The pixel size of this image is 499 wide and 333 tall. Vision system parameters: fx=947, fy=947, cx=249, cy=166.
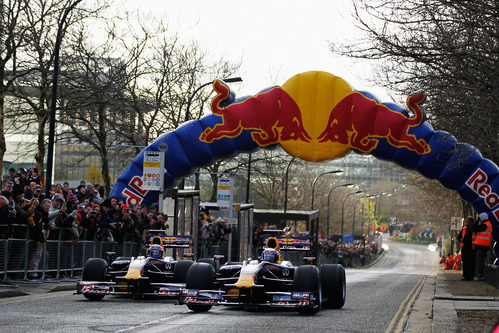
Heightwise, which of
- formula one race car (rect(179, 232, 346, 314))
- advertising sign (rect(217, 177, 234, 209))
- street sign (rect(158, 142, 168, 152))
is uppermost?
street sign (rect(158, 142, 168, 152))

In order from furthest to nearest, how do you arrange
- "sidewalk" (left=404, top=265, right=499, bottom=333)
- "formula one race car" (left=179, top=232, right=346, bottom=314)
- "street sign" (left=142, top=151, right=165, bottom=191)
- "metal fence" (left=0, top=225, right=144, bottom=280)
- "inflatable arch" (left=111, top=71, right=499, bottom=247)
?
"inflatable arch" (left=111, top=71, right=499, bottom=247) → "street sign" (left=142, top=151, right=165, bottom=191) → "metal fence" (left=0, top=225, right=144, bottom=280) → "formula one race car" (left=179, top=232, right=346, bottom=314) → "sidewalk" (left=404, top=265, right=499, bottom=333)

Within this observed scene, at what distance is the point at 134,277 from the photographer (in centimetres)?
1792

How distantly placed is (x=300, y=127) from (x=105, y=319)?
572 inches

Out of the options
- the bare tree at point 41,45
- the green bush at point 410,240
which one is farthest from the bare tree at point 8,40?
the green bush at point 410,240

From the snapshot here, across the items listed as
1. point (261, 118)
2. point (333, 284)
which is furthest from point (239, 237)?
point (333, 284)

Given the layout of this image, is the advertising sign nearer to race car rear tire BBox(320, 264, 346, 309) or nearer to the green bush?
race car rear tire BBox(320, 264, 346, 309)

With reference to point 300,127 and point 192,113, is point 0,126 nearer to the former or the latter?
point 300,127

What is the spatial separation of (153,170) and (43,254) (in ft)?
20.0

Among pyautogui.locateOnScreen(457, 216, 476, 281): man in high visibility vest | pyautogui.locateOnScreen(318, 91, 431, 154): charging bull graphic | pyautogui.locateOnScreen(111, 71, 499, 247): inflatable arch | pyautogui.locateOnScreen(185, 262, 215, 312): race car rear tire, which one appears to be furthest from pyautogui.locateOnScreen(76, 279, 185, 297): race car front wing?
pyautogui.locateOnScreen(457, 216, 476, 281): man in high visibility vest

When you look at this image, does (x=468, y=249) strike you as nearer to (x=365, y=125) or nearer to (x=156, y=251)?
(x=365, y=125)

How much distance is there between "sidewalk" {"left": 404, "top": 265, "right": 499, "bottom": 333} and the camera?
566 inches

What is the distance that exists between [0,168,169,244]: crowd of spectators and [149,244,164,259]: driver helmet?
113 inches

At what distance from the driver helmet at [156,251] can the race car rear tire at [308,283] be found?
3.68 meters

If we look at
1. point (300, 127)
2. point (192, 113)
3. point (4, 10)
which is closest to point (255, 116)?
point (300, 127)
